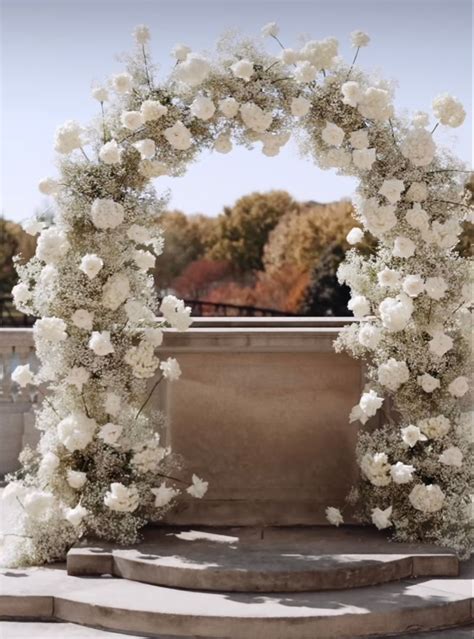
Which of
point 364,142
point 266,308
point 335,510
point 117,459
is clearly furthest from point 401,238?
point 266,308

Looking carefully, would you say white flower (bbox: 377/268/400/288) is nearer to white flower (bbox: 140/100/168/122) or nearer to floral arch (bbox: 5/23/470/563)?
floral arch (bbox: 5/23/470/563)

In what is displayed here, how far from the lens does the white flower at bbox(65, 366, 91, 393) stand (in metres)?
7.06

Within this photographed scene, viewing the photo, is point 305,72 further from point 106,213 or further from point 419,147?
point 106,213

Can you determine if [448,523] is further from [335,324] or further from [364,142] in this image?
[364,142]

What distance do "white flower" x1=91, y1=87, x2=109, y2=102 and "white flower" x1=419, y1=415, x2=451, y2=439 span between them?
3114 millimetres

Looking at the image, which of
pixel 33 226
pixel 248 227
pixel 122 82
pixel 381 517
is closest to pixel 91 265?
pixel 33 226

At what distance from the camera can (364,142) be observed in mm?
7230

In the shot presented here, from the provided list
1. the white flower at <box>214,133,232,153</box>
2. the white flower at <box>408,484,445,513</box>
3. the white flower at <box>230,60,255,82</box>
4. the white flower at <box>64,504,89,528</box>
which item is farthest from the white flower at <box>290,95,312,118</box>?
the white flower at <box>64,504,89,528</box>

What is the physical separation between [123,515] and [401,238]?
2649mm

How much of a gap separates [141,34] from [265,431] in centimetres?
292

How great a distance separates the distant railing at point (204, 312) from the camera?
163 feet

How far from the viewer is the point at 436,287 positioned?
715 centimetres

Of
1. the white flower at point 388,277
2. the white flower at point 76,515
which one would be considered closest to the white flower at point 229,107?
the white flower at point 388,277

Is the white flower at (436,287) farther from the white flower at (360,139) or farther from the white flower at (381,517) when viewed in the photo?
the white flower at (381,517)
